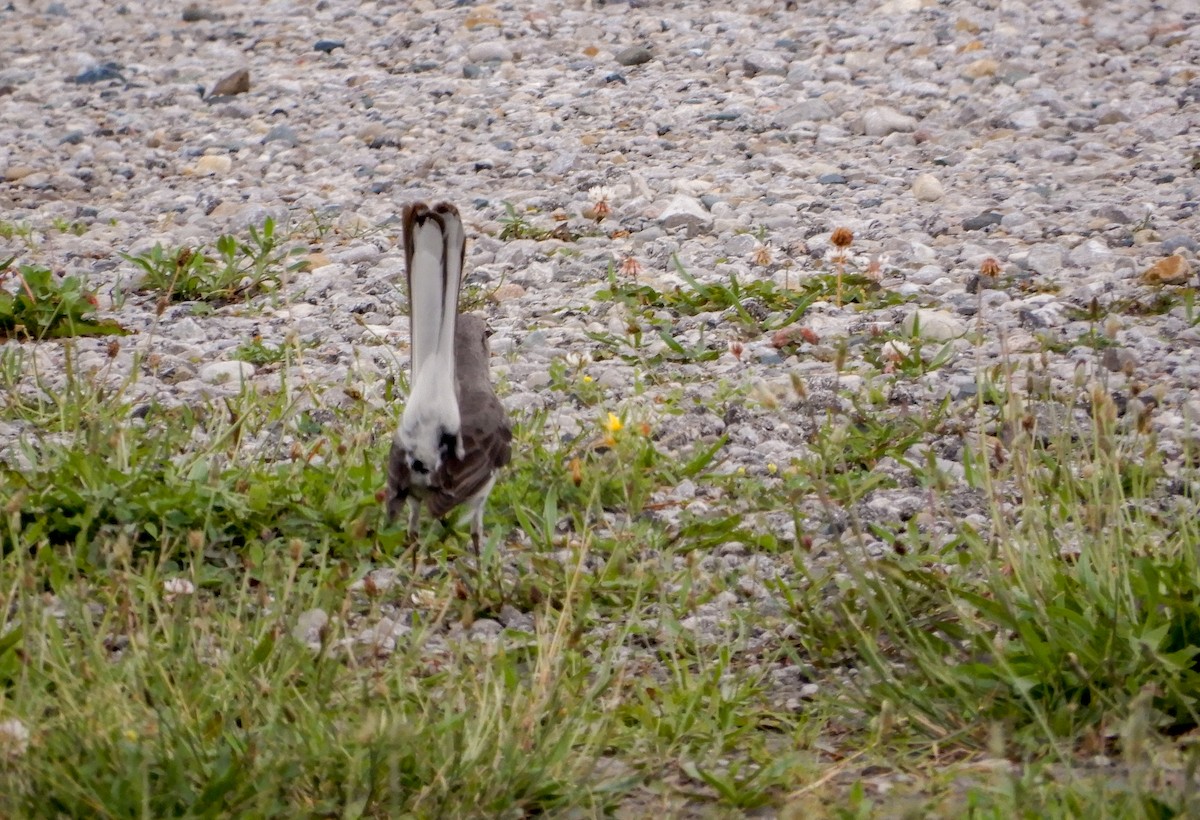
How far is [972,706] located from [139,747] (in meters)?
1.72

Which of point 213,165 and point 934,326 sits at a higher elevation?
point 213,165

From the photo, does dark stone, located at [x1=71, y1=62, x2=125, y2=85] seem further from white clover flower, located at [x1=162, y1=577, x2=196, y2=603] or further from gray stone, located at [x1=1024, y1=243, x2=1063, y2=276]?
white clover flower, located at [x1=162, y1=577, x2=196, y2=603]

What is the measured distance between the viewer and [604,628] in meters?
3.90

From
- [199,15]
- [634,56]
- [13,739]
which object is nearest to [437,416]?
[13,739]

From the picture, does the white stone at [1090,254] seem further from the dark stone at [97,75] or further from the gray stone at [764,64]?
the dark stone at [97,75]

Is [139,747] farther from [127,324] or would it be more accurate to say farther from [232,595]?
[127,324]

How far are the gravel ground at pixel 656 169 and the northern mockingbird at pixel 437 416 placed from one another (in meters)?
0.75

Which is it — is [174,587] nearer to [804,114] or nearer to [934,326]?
[934,326]

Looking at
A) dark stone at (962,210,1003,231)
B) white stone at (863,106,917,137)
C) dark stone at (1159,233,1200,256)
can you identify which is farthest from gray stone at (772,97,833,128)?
dark stone at (1159,233,1200,256)

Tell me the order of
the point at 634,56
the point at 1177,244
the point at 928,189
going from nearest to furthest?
the point at 1177,244 < the point at 928,189 < the point at 634,56

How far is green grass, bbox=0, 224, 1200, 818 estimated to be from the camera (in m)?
2.76

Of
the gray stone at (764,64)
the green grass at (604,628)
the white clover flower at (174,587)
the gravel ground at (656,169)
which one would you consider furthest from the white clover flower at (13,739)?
the gray stone at (764,64)

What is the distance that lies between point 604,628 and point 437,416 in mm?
804

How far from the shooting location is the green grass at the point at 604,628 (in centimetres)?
276
